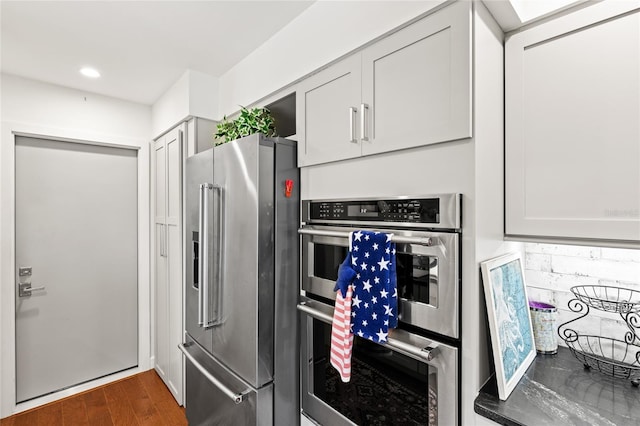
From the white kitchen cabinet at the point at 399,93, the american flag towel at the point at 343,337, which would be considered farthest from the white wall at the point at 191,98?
the american flag towel at the point at 343,337

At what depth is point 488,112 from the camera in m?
1.10

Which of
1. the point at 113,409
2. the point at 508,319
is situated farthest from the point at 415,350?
the point at 113,409

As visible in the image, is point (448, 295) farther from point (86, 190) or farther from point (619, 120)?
point (86, 190)

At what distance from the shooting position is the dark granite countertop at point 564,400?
944 millimetres

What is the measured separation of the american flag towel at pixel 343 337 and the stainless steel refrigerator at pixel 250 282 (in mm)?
385

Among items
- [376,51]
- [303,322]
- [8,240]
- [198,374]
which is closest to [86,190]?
[8,240]

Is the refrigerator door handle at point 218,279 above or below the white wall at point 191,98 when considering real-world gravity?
below

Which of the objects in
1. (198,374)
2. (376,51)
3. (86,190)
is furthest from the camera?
(86,190)

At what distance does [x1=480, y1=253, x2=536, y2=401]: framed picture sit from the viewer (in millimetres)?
1031

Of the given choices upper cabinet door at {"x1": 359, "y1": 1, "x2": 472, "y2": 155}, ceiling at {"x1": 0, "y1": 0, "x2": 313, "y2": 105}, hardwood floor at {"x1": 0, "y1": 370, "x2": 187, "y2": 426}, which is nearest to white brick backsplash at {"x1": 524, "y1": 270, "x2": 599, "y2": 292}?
upper cabinet door at {"x1": 359, "y1": 1, "x2": 472, "y2": 155}

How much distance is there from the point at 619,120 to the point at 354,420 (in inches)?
58.6

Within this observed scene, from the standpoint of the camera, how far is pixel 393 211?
47.5 inches

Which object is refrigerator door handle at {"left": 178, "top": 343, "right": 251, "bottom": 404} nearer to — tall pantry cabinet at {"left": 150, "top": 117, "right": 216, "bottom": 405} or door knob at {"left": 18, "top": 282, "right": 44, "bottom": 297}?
tall pantry cabinet at {"left": 150, "top": 117, "right": 216, "bottom": 405}

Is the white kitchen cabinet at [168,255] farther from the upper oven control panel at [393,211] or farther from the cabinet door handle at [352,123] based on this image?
the cabinet door handle at [352,123]
